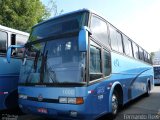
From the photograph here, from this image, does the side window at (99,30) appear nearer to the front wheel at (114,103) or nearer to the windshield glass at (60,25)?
the windshield glass at (60,25)

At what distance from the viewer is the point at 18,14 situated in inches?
808

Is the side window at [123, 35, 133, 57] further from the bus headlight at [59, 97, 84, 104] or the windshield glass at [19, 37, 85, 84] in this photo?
the bus headlight at [59, 97, 84, 104]

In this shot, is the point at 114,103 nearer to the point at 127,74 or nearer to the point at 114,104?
the point at 114,104

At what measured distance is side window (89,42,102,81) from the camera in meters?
6.41

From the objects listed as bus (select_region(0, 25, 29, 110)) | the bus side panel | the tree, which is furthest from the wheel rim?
the tree

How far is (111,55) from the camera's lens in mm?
7746

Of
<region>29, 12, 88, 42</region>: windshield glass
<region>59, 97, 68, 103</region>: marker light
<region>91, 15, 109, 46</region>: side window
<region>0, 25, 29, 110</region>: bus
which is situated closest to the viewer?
<region>59, 97, 68, 103</region>: marker light

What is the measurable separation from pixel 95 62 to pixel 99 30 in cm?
123

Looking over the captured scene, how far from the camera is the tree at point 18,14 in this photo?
782 inches

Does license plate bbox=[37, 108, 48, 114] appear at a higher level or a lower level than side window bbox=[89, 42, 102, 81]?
lower

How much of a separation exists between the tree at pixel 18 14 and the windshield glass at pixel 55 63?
13456 mm

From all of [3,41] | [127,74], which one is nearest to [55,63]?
[3,41]

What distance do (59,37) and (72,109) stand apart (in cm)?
192

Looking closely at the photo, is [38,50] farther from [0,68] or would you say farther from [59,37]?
[0,68]
